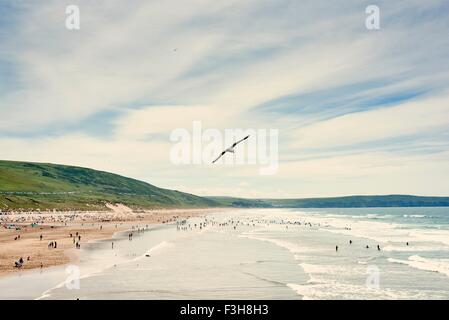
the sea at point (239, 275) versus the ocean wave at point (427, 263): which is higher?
the sea at point (239, 275)

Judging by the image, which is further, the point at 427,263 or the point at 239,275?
the point at 427,263

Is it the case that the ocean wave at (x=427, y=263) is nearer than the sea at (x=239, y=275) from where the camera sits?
No

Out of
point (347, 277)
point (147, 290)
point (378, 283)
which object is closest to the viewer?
point (147, 290)

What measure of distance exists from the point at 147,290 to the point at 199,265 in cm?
1305

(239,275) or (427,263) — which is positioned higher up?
(239,275)

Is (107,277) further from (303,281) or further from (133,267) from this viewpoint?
(303,281)

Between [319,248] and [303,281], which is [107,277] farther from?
[319,248]

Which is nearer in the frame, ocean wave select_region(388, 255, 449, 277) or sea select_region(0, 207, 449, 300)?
sea select_region(0, 207, 449, 300)

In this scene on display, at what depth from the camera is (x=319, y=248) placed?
2445 inches

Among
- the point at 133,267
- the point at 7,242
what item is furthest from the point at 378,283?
the point at 7,242

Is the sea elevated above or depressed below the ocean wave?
above
